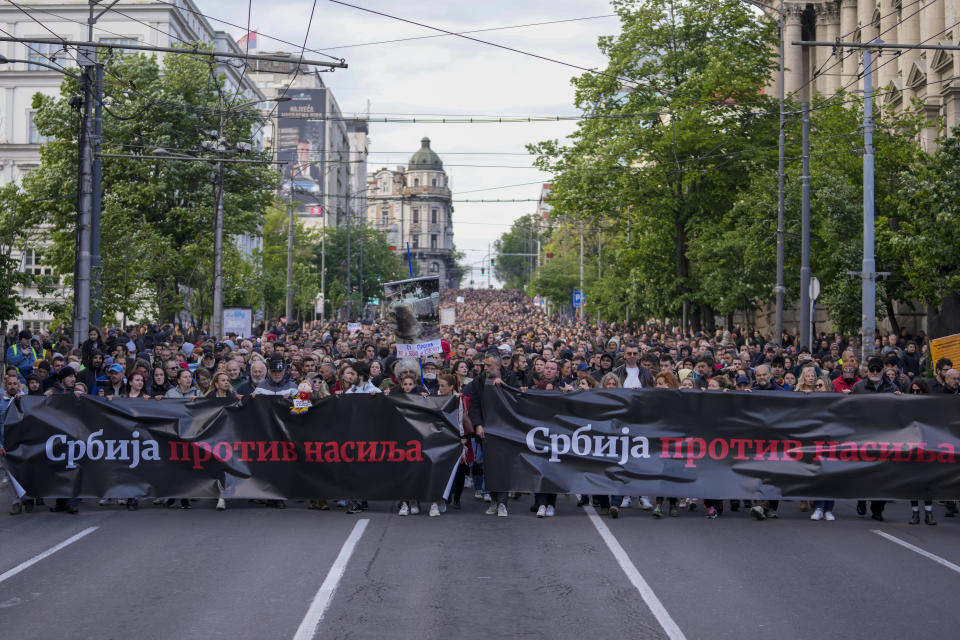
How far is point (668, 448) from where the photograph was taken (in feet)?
42.0

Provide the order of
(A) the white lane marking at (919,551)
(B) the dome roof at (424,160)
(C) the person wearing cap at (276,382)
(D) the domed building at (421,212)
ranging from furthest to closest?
(B) the dome roof at (424,160) < (D) the domed building at (421,212) < (C) the person wearing cap at (276,382) < (A) the white lane marking at (919,551)

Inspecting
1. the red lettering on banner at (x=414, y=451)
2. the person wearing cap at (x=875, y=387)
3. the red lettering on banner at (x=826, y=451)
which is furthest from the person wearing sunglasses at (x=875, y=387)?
the red lettering on banner at (x=414, y=451)

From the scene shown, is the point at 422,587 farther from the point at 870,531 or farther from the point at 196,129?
the point at 196,129

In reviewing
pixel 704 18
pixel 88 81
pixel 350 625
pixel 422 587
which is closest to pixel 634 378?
pixel 422 587

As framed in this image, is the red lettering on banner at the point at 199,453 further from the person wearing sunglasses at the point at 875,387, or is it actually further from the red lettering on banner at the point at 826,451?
the person wearing sunglasses at the point at 875,387

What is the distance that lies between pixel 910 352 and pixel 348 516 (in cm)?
1463

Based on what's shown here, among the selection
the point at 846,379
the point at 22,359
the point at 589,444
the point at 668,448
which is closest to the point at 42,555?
the point at 589,444

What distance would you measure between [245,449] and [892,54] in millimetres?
37222

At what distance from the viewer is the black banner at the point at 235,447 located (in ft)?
42.1

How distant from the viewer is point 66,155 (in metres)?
42.2

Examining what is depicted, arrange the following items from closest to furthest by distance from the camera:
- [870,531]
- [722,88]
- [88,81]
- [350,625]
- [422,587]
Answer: [350,625] < [422,587] < [870,531] < [88,81] < [722,88]

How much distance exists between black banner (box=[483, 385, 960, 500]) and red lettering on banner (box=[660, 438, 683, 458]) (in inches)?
0.4

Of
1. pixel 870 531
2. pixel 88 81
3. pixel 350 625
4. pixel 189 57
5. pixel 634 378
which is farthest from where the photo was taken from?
pixel 189 57

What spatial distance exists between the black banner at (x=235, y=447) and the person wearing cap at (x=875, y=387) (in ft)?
14.8
